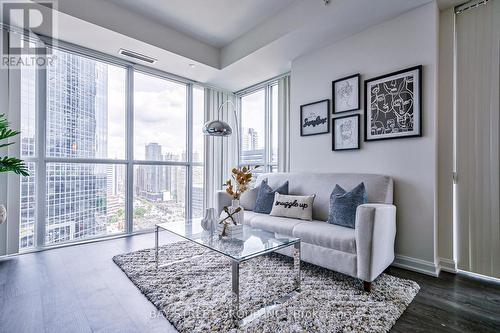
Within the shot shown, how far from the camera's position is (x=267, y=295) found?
1.82m

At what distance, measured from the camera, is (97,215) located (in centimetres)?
342

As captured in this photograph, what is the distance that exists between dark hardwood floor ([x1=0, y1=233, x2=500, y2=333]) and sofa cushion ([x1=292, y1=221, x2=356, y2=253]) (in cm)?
57

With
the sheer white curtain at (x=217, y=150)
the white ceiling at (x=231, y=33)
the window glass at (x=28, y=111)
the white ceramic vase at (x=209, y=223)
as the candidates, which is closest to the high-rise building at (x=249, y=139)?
the sheer white curtain at (x=217, y=150)

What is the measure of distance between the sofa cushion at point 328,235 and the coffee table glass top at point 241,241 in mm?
329

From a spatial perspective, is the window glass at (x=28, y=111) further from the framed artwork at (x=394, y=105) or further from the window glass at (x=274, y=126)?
the framed artwork at (x=394, y=105)

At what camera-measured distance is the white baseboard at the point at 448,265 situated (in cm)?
229

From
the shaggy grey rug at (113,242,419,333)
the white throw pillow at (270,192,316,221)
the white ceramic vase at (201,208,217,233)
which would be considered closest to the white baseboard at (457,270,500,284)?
the shaggy grey rug at (113,242,419,333)

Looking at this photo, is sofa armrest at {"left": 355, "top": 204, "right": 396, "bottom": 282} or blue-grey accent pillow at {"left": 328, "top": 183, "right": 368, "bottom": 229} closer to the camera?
sofa armrest at {"left": 355, "top": 204, "right": 396, "bottom": 282}

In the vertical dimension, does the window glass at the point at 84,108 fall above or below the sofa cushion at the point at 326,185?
above

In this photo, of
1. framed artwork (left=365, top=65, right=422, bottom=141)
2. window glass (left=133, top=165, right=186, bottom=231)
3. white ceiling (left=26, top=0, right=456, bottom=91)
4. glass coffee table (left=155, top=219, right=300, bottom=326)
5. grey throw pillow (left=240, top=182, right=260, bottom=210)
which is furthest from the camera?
window glass (left=133, top=165, right=186, bottom=231)

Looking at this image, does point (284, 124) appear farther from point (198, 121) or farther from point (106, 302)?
point (106, 302)

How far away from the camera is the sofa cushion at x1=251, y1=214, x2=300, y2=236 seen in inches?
93.7

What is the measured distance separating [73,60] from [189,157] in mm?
2164

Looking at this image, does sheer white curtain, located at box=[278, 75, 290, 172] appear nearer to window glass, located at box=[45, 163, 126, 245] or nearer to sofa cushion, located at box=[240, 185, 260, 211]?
sofa cushion, located at box=[240, 185, 260, 211]
